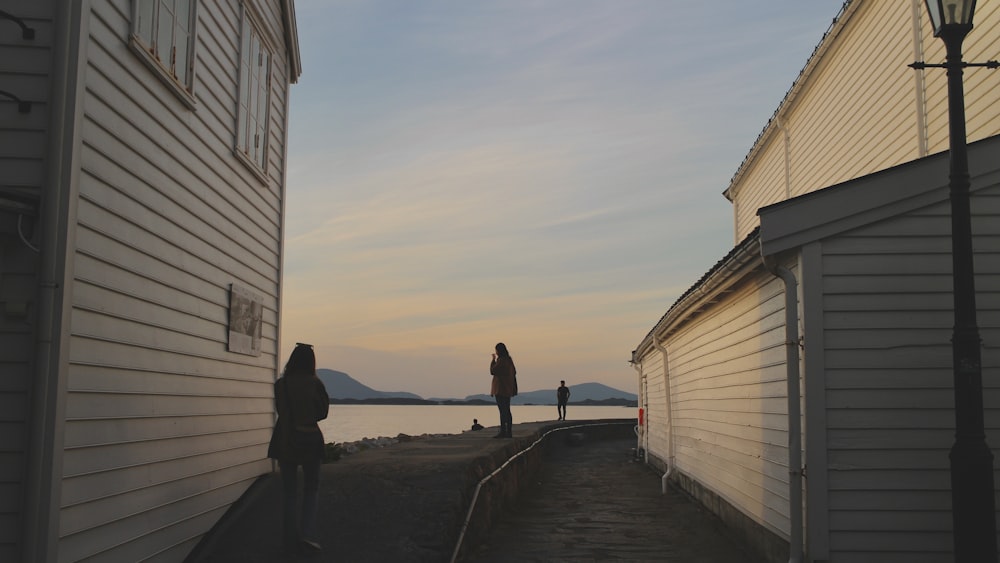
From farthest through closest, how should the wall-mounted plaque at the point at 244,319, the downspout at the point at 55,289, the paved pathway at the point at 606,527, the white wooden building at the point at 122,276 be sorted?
the paved pathway at the point at 606,527 → the wall-mounted plaque at the point at 244,319 → the white wooden building at the point at 122,276 → the downspout at the point at 55,289

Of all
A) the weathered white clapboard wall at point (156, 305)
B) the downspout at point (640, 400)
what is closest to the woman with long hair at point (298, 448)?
the weathered white clapboard wall at point (156, 305)

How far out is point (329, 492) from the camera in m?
9.92

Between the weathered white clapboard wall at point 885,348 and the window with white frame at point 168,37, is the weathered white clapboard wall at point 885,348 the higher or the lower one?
the lower one

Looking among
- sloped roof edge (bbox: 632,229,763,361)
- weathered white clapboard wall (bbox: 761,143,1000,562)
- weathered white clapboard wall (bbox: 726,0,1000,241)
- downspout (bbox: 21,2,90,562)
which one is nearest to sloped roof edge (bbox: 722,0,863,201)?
weathered white clapboard wall (bbox: 726,0,1000,241)

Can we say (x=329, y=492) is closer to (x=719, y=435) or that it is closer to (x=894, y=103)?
(x=719, y=435)

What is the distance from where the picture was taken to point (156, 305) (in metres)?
7.66

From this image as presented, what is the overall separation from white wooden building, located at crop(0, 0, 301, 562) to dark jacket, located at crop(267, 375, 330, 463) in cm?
87

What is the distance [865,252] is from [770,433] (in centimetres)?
202

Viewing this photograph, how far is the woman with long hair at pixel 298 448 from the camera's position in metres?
8.05

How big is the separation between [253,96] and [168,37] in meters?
2.93

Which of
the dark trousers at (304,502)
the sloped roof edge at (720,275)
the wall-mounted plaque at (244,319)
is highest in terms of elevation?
the sloped roof edge at (720,275)

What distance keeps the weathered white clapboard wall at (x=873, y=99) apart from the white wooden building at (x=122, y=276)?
8.14 metres

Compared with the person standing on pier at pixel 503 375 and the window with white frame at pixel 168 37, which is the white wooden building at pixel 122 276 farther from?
the person standing on pier at pixel 503 375

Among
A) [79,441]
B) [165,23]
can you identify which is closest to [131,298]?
[79,441]
